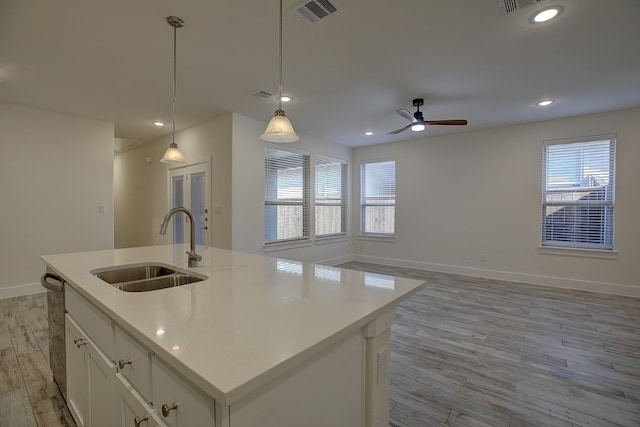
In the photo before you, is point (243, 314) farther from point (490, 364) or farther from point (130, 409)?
point (490, 364)

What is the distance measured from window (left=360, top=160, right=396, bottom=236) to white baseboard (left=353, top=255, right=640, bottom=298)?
746 millimetres

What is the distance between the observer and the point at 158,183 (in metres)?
5.88

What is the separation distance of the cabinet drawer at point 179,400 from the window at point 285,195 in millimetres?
4145

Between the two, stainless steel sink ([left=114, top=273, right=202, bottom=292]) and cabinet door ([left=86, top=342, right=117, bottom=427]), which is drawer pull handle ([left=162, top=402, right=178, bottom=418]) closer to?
cabinet door ([left=86, top=342, right=117, bottom=427])

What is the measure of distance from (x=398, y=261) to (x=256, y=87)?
452cm

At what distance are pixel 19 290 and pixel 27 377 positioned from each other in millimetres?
2787

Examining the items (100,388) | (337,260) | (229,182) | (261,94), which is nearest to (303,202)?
(337,260)

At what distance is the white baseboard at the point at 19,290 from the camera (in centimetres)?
395

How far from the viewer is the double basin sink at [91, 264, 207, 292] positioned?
1.68 m

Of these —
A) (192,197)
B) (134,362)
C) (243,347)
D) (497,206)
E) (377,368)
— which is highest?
(192,197)

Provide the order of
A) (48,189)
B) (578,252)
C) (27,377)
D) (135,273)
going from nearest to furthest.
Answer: (135,273) < (27,377) < (48,189) < (578,252)

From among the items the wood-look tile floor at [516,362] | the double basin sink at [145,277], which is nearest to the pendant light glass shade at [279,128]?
the double basin sink at [145,277]

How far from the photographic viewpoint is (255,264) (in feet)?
6.25

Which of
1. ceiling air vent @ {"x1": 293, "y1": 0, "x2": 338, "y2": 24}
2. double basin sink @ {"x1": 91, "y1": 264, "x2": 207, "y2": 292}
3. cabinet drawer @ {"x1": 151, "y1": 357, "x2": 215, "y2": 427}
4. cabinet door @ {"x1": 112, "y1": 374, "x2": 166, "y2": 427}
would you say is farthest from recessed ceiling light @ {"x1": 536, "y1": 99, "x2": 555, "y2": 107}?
cabinet door @ {"x1": 112, "y1": 374, "x2": 166, "y2": 427}
